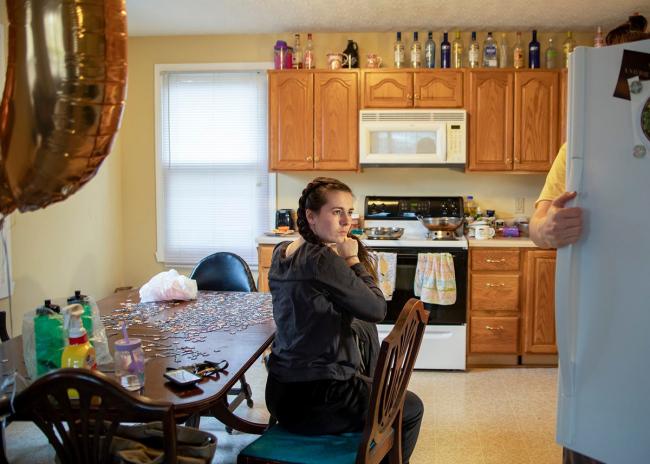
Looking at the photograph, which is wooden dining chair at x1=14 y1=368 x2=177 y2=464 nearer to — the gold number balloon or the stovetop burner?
the gold number balloon

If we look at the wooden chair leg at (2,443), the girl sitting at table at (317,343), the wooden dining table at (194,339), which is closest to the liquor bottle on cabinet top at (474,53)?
the wooden dining table at (194,339)

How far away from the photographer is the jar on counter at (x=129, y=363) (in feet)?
5.28

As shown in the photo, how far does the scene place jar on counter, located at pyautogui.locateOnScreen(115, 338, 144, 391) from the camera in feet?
5.28

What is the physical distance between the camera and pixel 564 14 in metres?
3.92

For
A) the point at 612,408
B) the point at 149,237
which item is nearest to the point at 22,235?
the point at 149,237

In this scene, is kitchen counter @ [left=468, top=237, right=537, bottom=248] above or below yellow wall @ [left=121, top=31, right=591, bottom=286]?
below

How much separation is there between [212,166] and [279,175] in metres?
0.54

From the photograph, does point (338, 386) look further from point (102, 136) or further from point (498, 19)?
point (498, 19)

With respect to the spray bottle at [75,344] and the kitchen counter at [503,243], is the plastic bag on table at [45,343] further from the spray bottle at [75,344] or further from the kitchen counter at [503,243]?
the kitchen counter at [503,243]

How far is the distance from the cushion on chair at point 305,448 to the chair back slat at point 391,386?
8cm

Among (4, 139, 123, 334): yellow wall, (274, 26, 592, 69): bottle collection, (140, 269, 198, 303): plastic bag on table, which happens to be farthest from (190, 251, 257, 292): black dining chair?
(274, 26, 592, 69): bottle collection

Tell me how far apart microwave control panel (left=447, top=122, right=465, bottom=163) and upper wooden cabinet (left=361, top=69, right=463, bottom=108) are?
159mm

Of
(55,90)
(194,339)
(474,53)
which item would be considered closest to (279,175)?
(474,53)

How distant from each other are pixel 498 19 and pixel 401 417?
3.13 m
